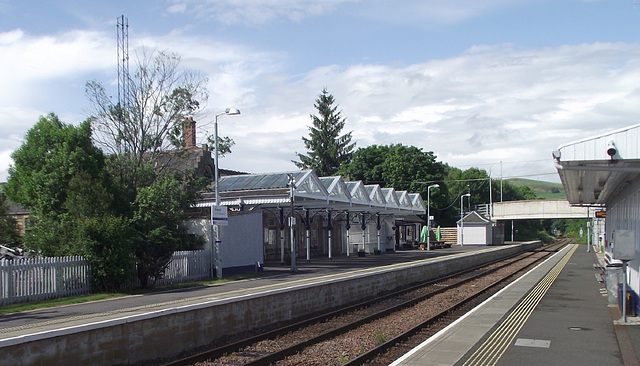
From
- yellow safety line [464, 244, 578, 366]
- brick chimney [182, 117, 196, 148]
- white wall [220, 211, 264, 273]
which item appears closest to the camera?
yellow safety line [464, 244, 578, 366]

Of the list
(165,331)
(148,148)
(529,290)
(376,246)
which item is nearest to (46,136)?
(148,148)

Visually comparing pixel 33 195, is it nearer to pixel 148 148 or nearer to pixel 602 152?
pixel 148 148

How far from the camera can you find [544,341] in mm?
11406

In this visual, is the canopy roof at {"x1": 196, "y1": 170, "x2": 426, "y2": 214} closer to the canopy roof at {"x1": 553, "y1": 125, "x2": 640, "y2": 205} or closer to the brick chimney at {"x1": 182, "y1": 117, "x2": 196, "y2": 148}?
the brick chimney at {"x1": 182, "y1": 117, "x2": 196, "y2": 148}

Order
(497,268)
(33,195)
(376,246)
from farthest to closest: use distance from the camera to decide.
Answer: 1. (376,246)
2. (497,268)
3. (33,195)

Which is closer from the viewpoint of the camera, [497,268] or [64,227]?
[64,227]

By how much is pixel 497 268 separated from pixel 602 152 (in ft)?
83.7

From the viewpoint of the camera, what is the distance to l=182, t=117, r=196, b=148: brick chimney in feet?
99.9

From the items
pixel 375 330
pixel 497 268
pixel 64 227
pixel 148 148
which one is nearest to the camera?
pixel 375 330

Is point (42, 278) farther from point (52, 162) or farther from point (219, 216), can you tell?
point (219, 216)

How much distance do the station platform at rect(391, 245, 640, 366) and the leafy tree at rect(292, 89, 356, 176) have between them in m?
63.9

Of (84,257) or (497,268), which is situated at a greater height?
(84,257)

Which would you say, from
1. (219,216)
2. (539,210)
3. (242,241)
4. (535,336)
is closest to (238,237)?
(242,241)

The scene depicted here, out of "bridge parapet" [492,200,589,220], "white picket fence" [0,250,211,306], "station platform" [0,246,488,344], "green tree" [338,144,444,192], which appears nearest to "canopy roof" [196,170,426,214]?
"station platform" [0,246,488,344]
